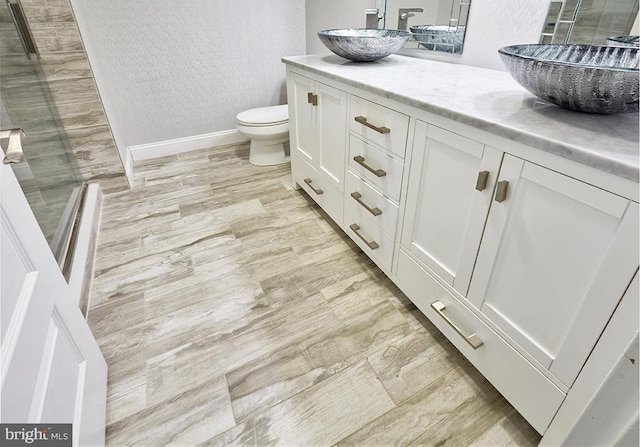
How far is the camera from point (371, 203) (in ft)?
5.05

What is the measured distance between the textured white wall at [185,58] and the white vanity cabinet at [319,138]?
111cm

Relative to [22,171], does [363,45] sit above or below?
above

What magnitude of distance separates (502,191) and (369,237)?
782 mm

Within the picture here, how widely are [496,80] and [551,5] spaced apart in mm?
301

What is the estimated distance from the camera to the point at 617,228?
696 mm

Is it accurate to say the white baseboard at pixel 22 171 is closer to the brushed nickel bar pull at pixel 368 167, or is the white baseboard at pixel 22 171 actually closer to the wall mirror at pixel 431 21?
the brushed nickel bar pull at pixel 368 167

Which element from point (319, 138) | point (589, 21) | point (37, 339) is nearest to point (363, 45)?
point (319, 138)

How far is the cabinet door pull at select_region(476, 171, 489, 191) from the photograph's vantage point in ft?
3.10

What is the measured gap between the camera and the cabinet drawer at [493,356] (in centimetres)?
96

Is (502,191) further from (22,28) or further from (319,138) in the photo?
(22,28)

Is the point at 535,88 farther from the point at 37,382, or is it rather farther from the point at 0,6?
the point at 0,6

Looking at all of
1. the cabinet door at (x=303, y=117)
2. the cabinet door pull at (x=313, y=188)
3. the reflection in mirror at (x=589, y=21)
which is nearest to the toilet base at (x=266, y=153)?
the cabinet door at (x=303, y=117)

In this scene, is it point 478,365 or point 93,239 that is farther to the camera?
point 93,239

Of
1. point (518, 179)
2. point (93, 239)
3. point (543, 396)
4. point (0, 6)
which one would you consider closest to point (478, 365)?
point (543, 396)
